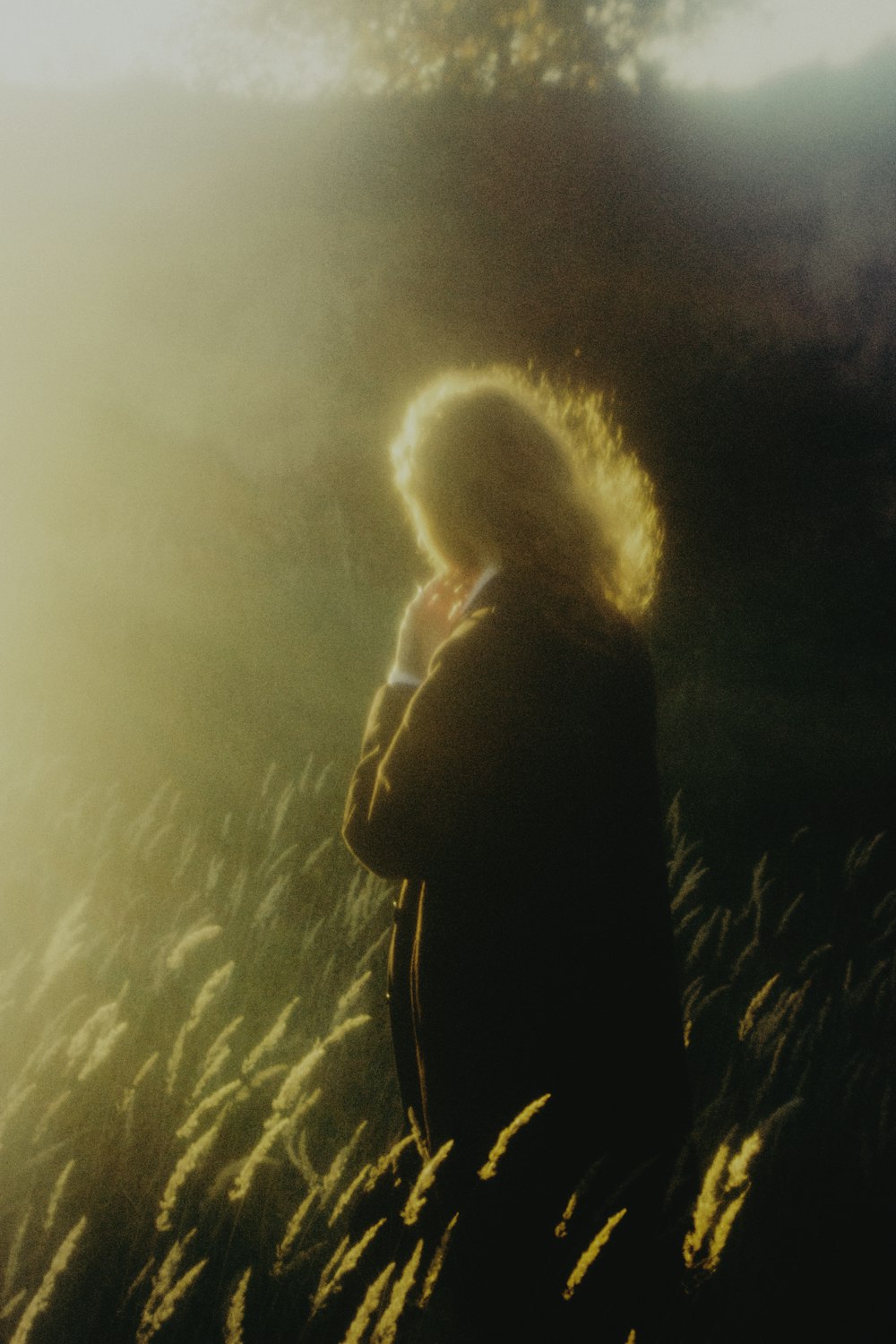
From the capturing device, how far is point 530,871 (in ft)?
3.92

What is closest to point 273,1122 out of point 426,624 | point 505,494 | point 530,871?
point 530,871

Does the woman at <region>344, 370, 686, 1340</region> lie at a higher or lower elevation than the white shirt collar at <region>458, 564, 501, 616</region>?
lower

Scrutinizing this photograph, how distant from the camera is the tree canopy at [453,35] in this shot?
9930 millimetres

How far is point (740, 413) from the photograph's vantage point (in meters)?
6.44

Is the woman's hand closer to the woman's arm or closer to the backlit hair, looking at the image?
the backlit hair

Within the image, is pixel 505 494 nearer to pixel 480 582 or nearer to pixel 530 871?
Answer: pixel 480 582

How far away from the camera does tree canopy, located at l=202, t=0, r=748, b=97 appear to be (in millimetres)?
9930

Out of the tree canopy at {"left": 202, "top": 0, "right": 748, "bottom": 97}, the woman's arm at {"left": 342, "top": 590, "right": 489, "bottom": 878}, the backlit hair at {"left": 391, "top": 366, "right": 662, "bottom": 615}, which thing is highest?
the tree canopy at {"left": 202, "top": 0, "right": 748, "bottom": 97}

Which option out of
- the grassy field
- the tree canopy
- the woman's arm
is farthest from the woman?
the tree canopy

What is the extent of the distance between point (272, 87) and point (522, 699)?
9.76m

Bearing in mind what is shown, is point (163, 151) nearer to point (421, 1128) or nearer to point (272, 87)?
point (272, 87)

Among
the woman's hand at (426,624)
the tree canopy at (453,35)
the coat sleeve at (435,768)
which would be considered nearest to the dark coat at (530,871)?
the coat sleeve at (435,768)

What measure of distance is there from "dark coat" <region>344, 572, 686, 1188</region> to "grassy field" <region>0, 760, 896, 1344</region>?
0.16m

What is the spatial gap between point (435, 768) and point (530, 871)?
0.76ft
